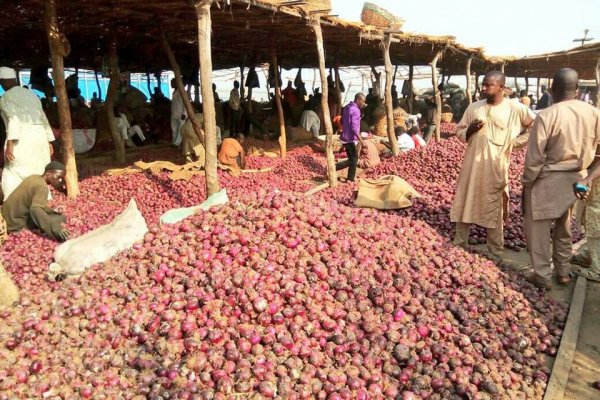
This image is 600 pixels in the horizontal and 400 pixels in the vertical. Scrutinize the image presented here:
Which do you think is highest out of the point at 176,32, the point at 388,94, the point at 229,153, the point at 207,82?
the point at 176,32

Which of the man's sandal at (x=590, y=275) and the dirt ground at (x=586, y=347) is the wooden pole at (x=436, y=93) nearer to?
the dirt ground at (x=586, y=347)

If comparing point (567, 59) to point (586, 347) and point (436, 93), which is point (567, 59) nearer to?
point (436, 93)

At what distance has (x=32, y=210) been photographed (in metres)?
4.68

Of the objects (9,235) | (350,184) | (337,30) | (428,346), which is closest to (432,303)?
(428,346)

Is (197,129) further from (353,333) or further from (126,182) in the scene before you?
(353,333)

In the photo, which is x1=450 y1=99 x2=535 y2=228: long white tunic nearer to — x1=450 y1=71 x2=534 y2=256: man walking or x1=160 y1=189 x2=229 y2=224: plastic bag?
x1=450 y1=71 x2=534 y2=256: man walking

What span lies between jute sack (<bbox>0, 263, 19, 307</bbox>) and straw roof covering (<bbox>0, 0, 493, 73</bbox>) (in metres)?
4.05

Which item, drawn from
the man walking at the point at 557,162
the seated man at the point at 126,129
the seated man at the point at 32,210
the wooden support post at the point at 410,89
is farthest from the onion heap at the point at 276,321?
the wooden support post at the point at 410,89

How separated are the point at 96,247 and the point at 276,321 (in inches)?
76.0

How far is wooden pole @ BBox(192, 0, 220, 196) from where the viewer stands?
555 centimetres

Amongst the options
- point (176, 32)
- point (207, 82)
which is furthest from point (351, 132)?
point (176, 32)

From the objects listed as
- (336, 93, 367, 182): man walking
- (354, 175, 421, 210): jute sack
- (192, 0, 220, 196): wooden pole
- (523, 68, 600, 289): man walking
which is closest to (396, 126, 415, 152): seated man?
(336, 93, 367, 182): man walking

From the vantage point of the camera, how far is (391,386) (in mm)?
2400

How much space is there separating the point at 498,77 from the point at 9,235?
16.8ft
